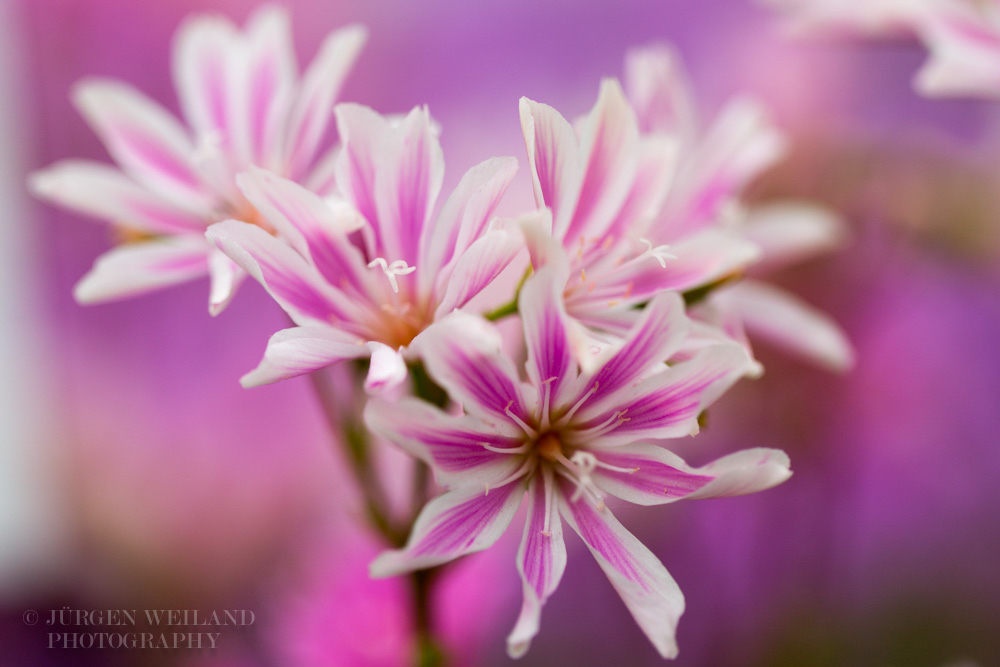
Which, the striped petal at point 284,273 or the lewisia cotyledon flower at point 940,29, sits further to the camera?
the lewisia cotyledon flower at point 940,29

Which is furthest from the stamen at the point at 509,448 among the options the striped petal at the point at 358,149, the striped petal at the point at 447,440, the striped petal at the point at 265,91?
the striped petal at the point at 265,91

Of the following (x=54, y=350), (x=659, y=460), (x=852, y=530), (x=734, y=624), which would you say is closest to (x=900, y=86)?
Answer: (x=852, y=530)

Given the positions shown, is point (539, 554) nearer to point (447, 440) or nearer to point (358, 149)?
point (447, 440)

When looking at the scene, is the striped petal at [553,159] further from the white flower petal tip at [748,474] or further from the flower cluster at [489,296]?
the white flower petal tip at [748,474]

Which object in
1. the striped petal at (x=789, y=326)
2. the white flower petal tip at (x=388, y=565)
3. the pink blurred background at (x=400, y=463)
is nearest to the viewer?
the white flower petal tip at (x=388, y=565)

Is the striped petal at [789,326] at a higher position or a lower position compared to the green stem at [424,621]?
higher

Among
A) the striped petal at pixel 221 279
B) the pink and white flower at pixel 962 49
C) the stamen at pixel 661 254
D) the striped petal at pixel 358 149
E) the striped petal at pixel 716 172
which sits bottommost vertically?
the striped petal at pixel 221 279

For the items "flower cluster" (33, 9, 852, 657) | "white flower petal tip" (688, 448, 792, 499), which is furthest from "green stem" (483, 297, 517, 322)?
"white flower petal tip" (688, 448, 792, 499)

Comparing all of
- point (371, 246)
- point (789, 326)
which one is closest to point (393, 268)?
point (371, 246)

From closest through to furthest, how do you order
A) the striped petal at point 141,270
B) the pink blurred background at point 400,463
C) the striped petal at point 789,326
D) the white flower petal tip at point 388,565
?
1. the white flower petal tip at point 388,565
2. the striped petal at point 141,270
3. the striped petal at point 789,326
4. the pink blurred background at point 400,463

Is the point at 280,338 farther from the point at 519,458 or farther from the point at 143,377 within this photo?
the point at 143,377
